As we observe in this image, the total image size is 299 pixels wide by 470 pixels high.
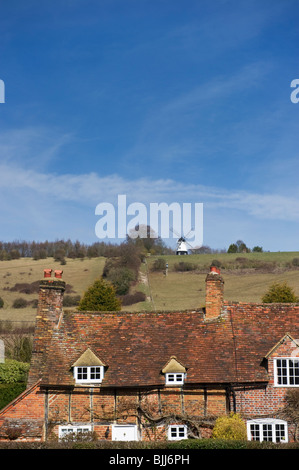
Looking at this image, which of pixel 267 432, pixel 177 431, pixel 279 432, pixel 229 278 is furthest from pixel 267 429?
pixel 229 278

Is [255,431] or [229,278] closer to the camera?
[255,431]

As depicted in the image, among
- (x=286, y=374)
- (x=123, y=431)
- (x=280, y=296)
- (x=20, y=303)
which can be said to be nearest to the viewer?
(x=123, y=431)

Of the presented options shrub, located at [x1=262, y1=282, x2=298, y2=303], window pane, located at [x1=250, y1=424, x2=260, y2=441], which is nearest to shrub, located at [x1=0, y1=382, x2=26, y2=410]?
window pane, located at [x1=250, y1=424, x2=260, y2=441]

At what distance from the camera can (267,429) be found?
26078 millimetres

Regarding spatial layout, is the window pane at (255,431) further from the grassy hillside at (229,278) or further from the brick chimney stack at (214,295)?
the grassy hillside at (229,278)

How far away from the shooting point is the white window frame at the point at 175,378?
2694cm

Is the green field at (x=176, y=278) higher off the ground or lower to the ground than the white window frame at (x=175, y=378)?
higher

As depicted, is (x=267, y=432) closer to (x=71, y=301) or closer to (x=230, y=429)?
(x=230, y=429)

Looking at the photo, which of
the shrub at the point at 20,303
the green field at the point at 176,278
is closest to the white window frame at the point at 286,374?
the green field at the point at 176,278

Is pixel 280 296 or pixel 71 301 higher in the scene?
pixel 71 301

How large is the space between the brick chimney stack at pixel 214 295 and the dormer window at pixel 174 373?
3925 millimetres

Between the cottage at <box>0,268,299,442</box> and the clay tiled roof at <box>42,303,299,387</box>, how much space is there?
5cm

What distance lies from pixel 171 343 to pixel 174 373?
2383mm

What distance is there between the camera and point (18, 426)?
26172 millimetres
